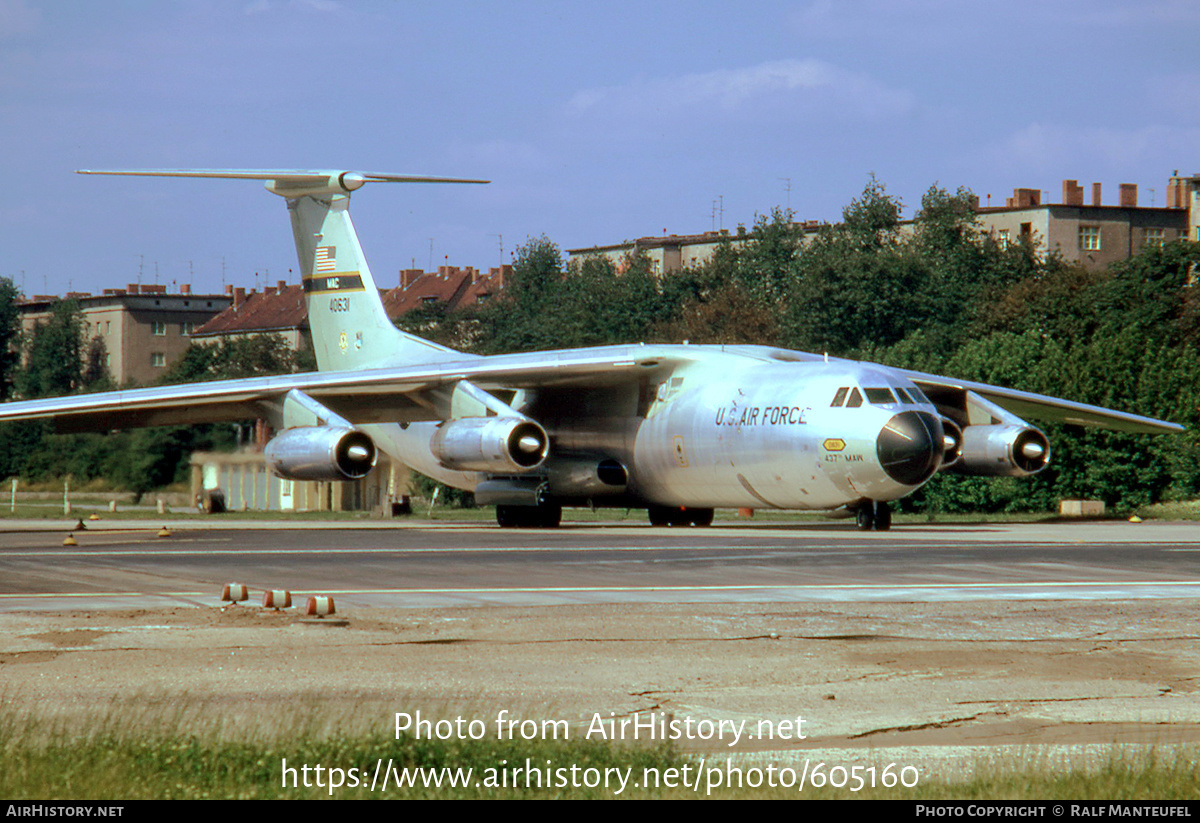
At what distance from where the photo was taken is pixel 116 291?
113938 millimetres

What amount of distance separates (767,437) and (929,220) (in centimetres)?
5875

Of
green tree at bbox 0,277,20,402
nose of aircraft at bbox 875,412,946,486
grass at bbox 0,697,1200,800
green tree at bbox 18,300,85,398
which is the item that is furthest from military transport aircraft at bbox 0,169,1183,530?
green tree at bbox 0,277,20,402

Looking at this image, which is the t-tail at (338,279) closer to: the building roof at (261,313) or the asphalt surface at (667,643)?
the asphalt surface at (667,643)

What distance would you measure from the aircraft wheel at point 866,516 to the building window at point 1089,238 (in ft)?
223

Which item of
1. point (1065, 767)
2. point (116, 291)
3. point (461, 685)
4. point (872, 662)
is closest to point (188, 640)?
point (461, 685)

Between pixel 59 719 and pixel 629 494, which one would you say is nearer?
pixel 59 719

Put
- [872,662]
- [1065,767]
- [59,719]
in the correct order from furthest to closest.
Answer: [872,662] < [59,719] < [1065,767]

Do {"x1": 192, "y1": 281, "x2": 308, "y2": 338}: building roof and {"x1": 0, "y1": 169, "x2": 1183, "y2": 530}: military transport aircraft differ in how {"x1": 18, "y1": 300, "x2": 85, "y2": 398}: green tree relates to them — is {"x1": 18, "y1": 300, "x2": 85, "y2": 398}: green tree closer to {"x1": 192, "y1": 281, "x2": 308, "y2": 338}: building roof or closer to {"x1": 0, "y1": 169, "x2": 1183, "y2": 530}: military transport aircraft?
{"x1": 192, "y1": 281, "x2": 308, "y2": 338}: building roof

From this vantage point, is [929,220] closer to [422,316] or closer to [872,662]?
[422,316]

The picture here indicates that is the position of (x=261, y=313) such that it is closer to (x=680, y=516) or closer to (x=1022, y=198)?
(x=1022, y=198)

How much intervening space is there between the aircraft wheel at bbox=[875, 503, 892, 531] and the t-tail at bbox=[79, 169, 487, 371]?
10741 millimetres

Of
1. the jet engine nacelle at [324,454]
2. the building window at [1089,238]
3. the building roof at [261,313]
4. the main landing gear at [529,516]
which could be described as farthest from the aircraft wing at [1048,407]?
the building roof at [261,313]

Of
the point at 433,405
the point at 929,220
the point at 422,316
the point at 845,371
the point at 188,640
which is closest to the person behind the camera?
the point at 188,640

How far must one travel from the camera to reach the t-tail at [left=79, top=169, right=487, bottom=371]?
34.1 meters
